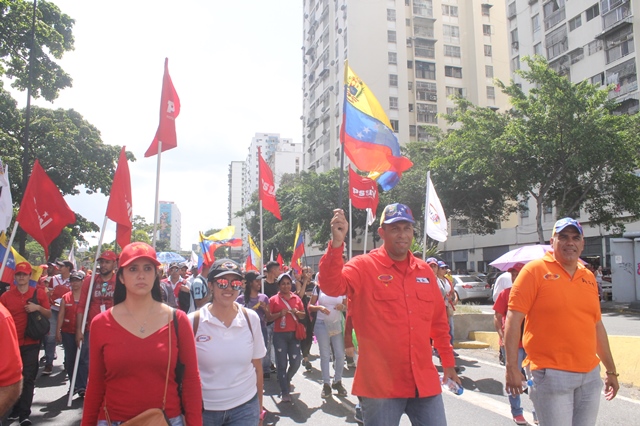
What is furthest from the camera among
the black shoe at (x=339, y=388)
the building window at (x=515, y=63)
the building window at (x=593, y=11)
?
the building window at (x=515, y=63)

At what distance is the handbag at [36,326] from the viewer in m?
5.98

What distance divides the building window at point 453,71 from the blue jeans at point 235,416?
54454 millimetres

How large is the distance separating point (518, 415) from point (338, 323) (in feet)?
9.13

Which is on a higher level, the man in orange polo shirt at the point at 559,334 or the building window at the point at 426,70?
the building window at the point at 426,70

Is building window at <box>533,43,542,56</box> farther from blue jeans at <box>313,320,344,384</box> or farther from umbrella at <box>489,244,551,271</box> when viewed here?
blue jeans at <box>313,320,344,384</box>

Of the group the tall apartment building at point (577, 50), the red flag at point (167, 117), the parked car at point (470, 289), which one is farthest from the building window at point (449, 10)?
the red flag at point (167, 117)

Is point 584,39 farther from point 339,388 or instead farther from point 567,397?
point 567,397

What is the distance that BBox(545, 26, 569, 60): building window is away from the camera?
113ft

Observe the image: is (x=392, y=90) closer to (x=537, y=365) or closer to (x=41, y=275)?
(x=41, y=275)

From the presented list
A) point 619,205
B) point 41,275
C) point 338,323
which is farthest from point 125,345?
point 619,205

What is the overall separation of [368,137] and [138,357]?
6.07 m

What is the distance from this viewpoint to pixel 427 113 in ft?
172

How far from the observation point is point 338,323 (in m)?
7.59

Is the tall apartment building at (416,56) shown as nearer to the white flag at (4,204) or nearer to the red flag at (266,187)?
the red flag at (266,187)
